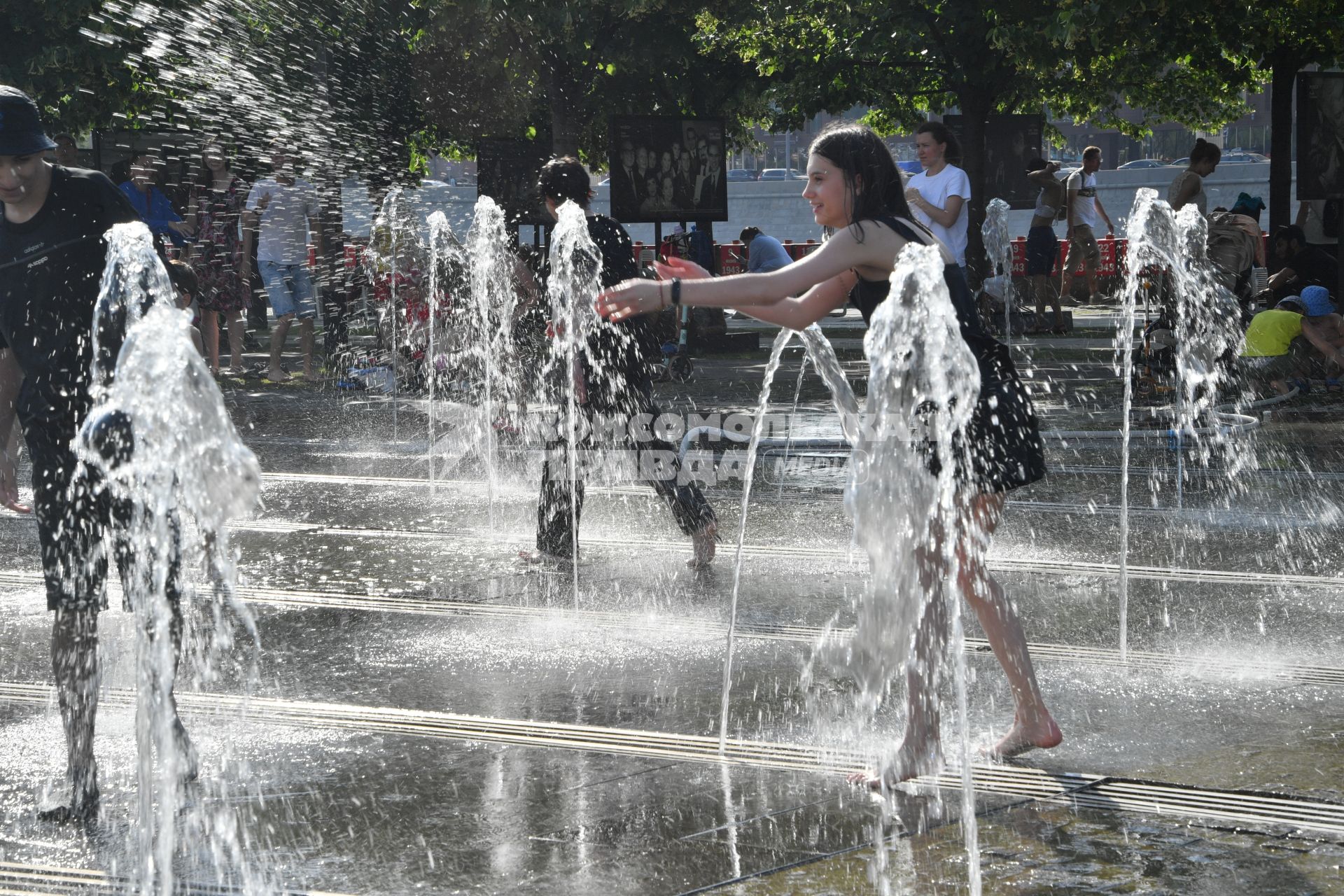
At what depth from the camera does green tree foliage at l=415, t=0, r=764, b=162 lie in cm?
2220

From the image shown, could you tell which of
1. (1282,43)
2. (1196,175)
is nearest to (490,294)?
(1196,175)

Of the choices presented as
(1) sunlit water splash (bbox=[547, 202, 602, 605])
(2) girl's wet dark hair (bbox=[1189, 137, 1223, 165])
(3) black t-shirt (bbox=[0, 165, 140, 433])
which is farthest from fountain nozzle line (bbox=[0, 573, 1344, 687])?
(2) girl's wet dark hair (bbox=[1189, 137, 1223, 165])

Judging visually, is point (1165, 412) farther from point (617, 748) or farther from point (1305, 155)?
point (617, 748)

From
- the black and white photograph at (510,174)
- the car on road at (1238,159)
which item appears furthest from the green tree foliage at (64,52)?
the car on road at (1238,159)

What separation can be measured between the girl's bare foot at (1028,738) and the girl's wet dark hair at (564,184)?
3586mm

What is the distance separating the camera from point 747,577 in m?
6.97

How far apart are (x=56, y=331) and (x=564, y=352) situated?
3.19m

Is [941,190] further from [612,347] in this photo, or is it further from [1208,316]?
[612,347]

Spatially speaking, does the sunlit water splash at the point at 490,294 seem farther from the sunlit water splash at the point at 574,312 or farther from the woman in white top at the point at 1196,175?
the woman in white top at the point at 1196,175

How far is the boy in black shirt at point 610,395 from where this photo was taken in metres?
7.00

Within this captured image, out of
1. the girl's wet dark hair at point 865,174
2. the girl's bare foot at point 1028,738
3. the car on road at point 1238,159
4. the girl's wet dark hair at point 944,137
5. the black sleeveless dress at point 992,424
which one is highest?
the car on road at point 1238,159

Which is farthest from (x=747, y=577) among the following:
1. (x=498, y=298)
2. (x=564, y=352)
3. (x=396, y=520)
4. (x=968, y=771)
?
(x=498, y=298)

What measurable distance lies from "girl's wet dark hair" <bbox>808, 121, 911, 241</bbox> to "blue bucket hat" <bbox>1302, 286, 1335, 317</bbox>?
26.1ft

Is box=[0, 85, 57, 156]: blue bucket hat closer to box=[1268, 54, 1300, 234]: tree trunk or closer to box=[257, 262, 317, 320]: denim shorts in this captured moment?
box=[257, 262, 317, 320]: denim shorts
